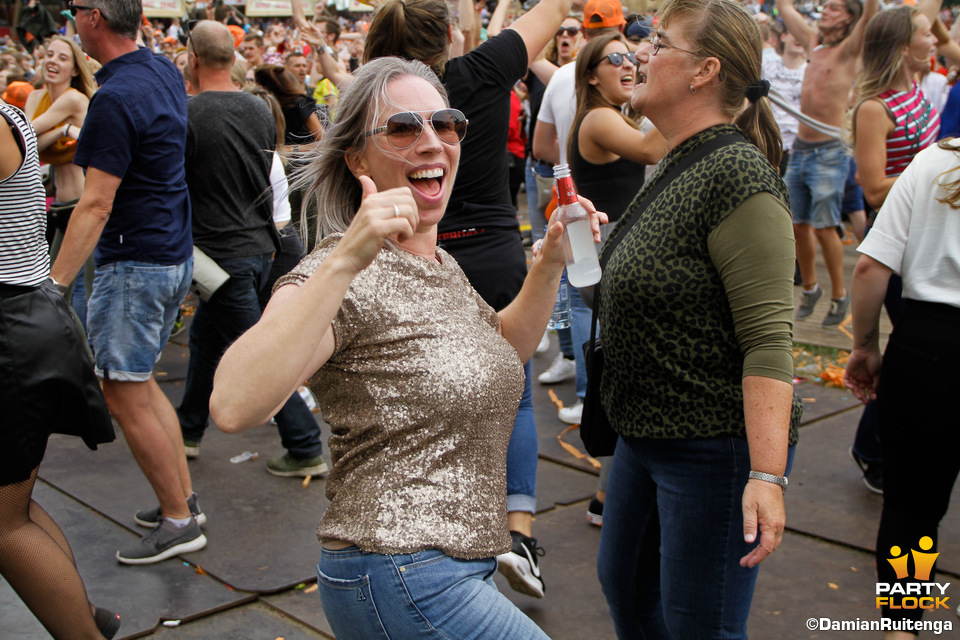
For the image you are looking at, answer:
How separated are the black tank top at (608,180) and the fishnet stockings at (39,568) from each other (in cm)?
288

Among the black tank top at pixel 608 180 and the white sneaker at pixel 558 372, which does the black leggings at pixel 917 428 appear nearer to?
the black tank top at pixel 608 180

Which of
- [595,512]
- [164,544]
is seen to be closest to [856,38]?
[595,512]

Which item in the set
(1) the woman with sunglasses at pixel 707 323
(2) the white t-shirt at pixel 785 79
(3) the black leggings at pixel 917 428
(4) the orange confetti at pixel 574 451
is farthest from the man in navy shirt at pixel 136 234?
(2) the white t-shirt at pixel 785 79

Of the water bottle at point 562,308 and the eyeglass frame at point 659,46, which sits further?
the water bottle at point 562,308

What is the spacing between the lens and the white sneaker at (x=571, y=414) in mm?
5316

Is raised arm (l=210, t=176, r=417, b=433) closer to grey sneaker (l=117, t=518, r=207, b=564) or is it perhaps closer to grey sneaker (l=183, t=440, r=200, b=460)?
grey sneaker (l=117, t=518, r=207, b=564)

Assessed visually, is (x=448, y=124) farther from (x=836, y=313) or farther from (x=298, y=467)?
(x=836, y=313)

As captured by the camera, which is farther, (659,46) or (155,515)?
(155,515)

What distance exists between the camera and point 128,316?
3863mm

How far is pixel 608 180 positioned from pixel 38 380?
2.81 m

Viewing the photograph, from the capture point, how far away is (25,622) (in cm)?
339

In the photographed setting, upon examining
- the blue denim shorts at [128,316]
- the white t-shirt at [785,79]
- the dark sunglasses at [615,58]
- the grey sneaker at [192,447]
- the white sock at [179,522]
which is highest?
the dark sunglasses at [615,58]

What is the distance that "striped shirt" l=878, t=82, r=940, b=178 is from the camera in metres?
4.42

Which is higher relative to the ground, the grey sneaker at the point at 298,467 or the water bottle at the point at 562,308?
the water bottle at the point at 562,308
